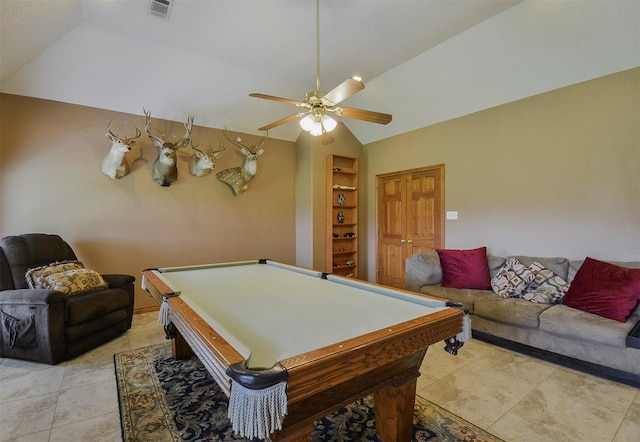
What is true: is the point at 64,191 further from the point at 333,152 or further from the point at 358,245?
the point at 358,245

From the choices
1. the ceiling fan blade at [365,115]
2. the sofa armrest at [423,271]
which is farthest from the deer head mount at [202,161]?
the sofa armrest at [423,271]

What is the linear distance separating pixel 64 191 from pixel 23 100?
3.61ft

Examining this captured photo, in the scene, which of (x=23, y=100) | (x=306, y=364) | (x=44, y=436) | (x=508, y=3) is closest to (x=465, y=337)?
(x=306, y=364)

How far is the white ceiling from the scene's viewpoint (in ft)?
9.05

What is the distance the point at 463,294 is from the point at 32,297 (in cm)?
417

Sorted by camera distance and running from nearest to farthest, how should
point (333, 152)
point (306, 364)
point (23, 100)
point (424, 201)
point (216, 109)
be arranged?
point (306, 364)
point (23, 100)
point (216, 109)
point (424, 201)
point (333, 152)

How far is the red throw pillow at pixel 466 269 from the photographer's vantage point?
353 cm

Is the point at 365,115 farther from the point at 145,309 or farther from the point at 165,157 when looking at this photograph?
the point at 145,309

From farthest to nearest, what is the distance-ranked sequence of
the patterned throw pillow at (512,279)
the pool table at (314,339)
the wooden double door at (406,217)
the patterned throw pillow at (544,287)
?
1. the wooden double door at (406,217)
2. the patterned throw pillow at (512,279)
3. the patterned throw pillow at (544,287)
4. the pool table at (314,339)

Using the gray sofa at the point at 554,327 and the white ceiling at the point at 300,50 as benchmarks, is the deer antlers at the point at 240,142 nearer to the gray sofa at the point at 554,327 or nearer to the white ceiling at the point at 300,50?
the white ceiling at the point at 300,50

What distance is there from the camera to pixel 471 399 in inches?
83.8

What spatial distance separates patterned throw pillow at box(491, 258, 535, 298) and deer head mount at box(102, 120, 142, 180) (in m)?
4.68

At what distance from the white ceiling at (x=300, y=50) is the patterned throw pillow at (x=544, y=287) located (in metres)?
2.07

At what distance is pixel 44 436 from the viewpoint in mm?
1742
